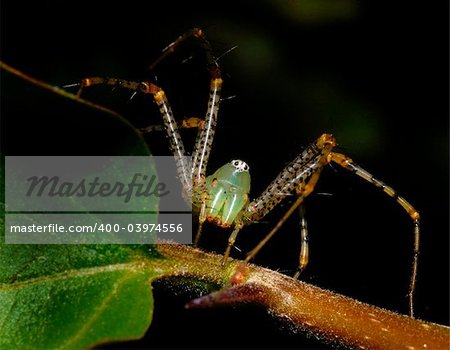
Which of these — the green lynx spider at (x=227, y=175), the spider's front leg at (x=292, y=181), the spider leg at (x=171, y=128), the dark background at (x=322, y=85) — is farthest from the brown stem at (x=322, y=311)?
the dark background at (x=322, y=85)

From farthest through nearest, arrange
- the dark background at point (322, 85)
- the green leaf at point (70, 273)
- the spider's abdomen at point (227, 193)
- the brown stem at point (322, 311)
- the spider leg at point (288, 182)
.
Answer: the dark background at point (322, 85) < the spider leg at point (288, 182) < the spider's abdomen at point (227, 193) < the brown stem at point (322, 311) < the green leaf at point (70, 273)

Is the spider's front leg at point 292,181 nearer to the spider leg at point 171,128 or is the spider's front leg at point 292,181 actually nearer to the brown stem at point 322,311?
the spider leg at point 171,128

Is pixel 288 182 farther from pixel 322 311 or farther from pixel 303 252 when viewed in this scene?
pixel 322 311

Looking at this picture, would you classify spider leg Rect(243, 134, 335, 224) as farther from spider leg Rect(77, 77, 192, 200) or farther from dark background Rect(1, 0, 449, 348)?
dark background Rect(1, 0, 449, 348)

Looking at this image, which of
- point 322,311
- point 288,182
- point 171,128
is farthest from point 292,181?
point 322,311

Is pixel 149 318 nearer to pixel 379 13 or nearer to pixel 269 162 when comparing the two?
pixel 269 162
